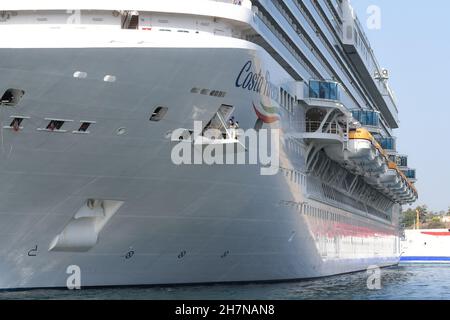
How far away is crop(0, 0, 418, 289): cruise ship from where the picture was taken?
13.4 metres

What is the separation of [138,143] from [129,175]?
77cm

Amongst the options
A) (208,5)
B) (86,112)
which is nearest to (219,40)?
(208,5)

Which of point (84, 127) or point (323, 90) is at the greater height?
point (323, 90)

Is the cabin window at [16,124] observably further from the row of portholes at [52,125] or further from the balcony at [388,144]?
the balcony at [388,144]

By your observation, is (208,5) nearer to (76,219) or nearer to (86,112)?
(86,112)

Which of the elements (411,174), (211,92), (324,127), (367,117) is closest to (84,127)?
(211,92)

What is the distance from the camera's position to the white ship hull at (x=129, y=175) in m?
13.4

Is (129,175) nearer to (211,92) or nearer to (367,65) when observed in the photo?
(211,92)

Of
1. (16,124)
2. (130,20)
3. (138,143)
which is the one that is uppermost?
(130,20)

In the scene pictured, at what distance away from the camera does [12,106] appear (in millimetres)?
13102

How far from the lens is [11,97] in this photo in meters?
13.1

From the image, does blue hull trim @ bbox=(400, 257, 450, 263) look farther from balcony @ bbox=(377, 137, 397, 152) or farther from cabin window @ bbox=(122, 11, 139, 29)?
cabin window @ bbox=(122, 11, 139, 29)

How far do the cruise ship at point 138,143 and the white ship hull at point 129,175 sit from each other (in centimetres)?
3

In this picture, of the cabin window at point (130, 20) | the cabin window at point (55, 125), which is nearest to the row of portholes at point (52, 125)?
the cabin window at point (55, 125)
